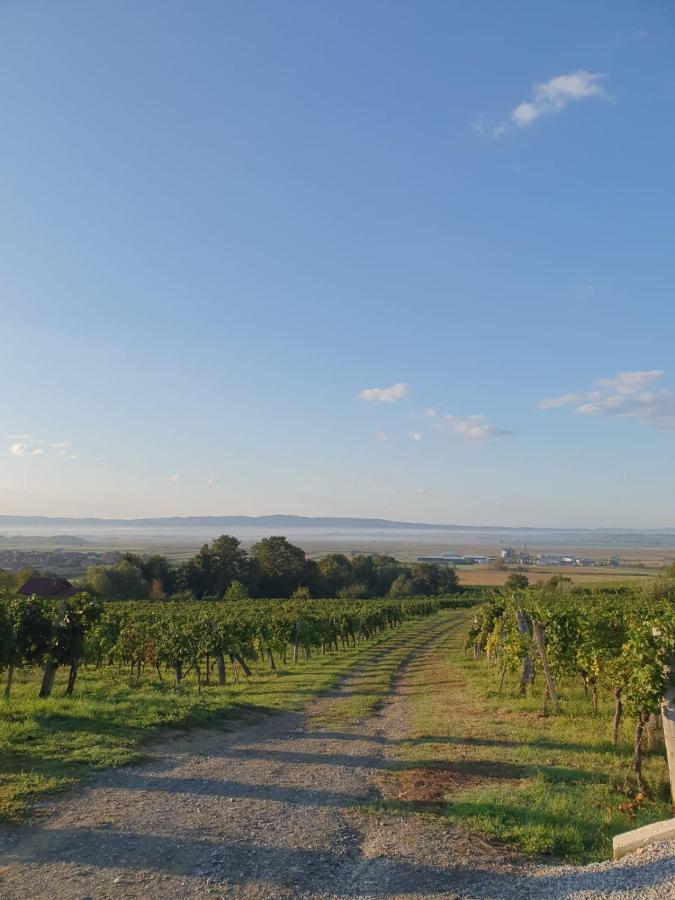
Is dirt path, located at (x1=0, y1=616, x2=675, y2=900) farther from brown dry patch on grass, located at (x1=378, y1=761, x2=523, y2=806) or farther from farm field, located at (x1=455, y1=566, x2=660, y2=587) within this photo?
farm field, located at (x1=455, y1=566, x2=660, y2=587)

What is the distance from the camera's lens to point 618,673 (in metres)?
10.3

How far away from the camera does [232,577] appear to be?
7250cm

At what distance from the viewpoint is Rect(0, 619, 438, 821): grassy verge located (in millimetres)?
8367

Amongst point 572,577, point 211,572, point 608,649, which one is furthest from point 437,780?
point 572,577

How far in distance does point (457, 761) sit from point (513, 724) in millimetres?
3302

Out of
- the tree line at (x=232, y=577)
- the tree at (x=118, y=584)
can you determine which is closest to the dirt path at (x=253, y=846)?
the tree line at (x=232, y=577)

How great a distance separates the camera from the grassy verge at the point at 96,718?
329 inches

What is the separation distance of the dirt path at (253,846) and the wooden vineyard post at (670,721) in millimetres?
2541

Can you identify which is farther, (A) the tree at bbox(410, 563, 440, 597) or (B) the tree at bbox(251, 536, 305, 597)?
(A) the tree at bbox(410, 563, 440, 597)

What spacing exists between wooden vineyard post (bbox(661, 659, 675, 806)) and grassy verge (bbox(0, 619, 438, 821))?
7.49 metres

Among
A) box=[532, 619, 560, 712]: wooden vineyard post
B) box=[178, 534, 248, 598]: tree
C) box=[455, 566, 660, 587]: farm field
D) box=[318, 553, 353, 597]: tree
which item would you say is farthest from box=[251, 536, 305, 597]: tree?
box=[532, 619, 560, 712]: wooden vineyard post

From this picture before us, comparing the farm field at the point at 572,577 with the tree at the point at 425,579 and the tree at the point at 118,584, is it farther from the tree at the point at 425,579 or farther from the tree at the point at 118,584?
the tree at the point at 118,584

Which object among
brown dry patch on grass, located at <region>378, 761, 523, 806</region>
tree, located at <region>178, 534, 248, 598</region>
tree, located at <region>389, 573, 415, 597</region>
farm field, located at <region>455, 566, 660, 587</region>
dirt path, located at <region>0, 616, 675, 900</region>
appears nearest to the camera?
dirt path, located at <region>0, 616, 675, 900</region>

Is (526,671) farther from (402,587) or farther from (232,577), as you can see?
(402,587)
